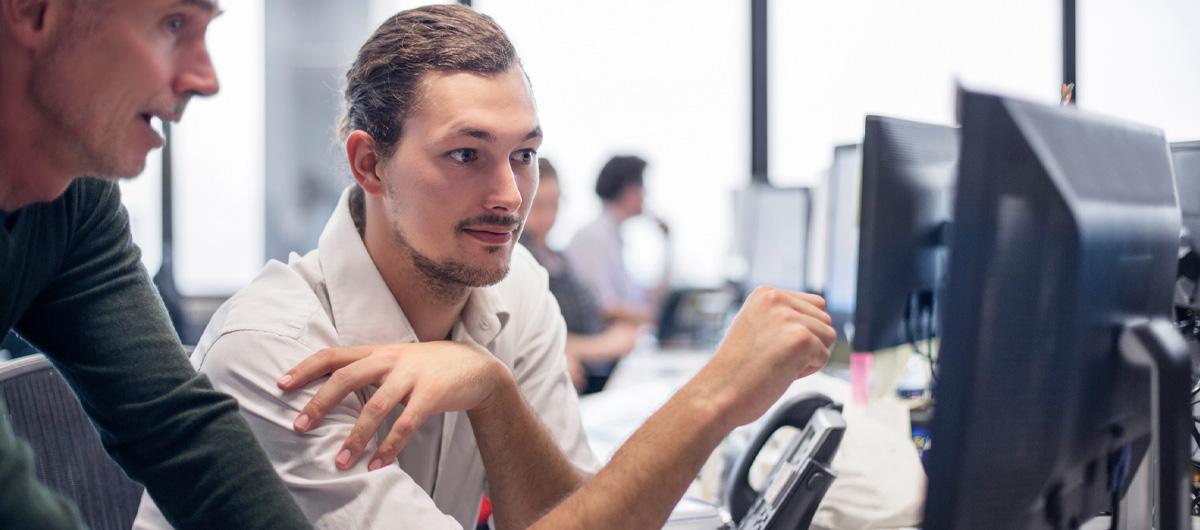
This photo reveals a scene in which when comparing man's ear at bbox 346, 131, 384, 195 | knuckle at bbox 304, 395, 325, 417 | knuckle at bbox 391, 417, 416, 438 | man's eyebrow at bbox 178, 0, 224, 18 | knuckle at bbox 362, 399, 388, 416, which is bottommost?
knuckle at bbox 391, 417, 416, 438

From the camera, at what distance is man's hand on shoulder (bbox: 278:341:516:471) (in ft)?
3.34

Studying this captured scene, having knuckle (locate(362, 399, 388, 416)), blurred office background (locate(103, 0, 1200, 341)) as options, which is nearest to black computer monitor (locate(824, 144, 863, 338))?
knuckle (locate(362, 399, 388, 416))

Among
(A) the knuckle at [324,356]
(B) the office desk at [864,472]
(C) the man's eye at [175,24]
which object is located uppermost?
(C) the man's eye at [175,24]

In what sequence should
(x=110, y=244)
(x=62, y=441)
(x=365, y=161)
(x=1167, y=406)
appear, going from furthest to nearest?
(x=365, y=161)
(x=62, y=441)
(x=110, y=244)
(x=1167, y=406)

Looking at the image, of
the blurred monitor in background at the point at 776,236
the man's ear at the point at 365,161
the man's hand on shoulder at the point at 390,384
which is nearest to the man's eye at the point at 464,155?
the man's ear at the point at 365,161

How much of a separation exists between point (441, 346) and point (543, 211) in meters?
2.34

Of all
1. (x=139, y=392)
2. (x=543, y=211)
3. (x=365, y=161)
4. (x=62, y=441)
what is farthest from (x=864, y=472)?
(x=543, y=211)

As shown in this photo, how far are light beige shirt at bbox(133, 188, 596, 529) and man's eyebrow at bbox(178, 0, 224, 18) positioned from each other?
1.34 ft

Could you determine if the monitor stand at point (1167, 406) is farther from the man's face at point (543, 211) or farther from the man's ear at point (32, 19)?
the man's face at point (543, 211)

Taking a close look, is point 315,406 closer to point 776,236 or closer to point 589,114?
point 776,236

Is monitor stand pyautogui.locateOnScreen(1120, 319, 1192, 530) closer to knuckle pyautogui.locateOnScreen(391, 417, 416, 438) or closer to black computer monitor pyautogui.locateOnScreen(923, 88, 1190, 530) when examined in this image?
black computer monitor pyautogui.locateOnScreen(923, 88, 1190, 530)

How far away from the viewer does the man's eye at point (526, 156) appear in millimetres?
1297

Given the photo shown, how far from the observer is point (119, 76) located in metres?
0.70

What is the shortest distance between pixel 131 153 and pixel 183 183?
497 centimetres
